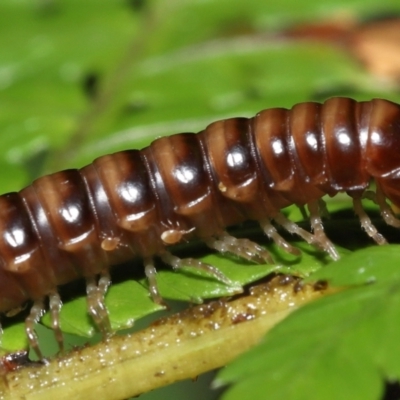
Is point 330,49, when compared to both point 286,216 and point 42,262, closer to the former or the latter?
point 286,216

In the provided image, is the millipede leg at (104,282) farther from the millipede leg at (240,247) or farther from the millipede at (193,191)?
the millipede leg at (240,247)

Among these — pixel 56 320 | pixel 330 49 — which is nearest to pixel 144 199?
pixel 56 320

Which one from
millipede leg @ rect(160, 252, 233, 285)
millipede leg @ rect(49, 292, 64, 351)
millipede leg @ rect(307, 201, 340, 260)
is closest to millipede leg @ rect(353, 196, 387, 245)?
millipede leg @ rect(307, 201, 340, 260)

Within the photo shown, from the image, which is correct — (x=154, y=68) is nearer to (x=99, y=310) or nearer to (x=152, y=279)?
(x=152, y=279)

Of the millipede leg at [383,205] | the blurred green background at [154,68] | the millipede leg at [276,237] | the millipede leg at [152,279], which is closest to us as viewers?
the millipede leg at [152,279]

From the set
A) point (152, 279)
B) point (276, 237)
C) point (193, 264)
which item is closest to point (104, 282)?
point (152, 279)

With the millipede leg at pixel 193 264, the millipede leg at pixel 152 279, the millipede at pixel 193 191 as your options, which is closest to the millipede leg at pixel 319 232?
the millipede at pixel 193 191

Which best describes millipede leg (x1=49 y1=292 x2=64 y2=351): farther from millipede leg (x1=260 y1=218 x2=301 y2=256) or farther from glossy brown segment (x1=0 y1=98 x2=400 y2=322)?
millipede leg (x1=260 y1=218 x2=301 y2=256)
